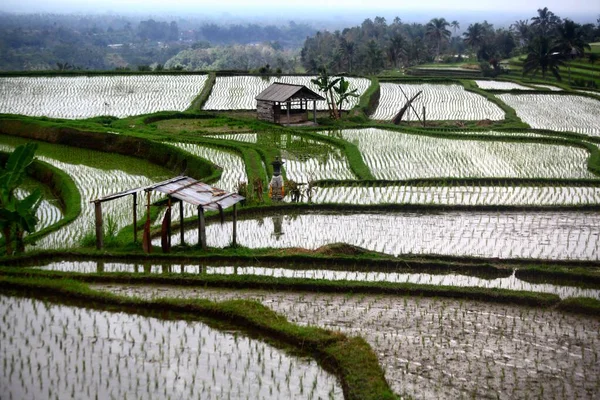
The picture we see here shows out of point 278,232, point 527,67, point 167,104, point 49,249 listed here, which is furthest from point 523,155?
point 527,67

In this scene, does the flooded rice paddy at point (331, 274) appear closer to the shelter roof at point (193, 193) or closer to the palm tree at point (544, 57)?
the shelter roof at point (193, 193)

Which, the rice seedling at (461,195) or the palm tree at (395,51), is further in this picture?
the palm tree at (395,51)

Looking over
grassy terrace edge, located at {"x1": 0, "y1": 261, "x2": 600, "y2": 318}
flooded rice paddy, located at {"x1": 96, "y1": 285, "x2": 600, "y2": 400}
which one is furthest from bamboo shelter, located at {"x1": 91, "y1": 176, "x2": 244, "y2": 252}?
flooded rice paddy, located at {"x1": 96, "y1": 285, "x2": 600, "y2": 400}

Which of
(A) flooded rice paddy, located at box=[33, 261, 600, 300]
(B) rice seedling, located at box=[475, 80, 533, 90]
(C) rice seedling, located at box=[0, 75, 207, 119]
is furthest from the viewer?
(B) rice seedling, located at box=[475, 80, 533, 90]

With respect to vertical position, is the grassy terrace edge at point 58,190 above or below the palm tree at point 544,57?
below

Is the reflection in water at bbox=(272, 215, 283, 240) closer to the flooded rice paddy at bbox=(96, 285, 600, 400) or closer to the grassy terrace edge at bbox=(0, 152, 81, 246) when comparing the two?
the flooded rice paddy at bbox=(96, 285, 600, 400)

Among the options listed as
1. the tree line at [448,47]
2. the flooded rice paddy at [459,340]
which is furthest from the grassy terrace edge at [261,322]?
the tree line at [448,47]

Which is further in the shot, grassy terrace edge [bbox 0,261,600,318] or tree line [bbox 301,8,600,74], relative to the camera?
tree line [bbox 301,8,600,74]
